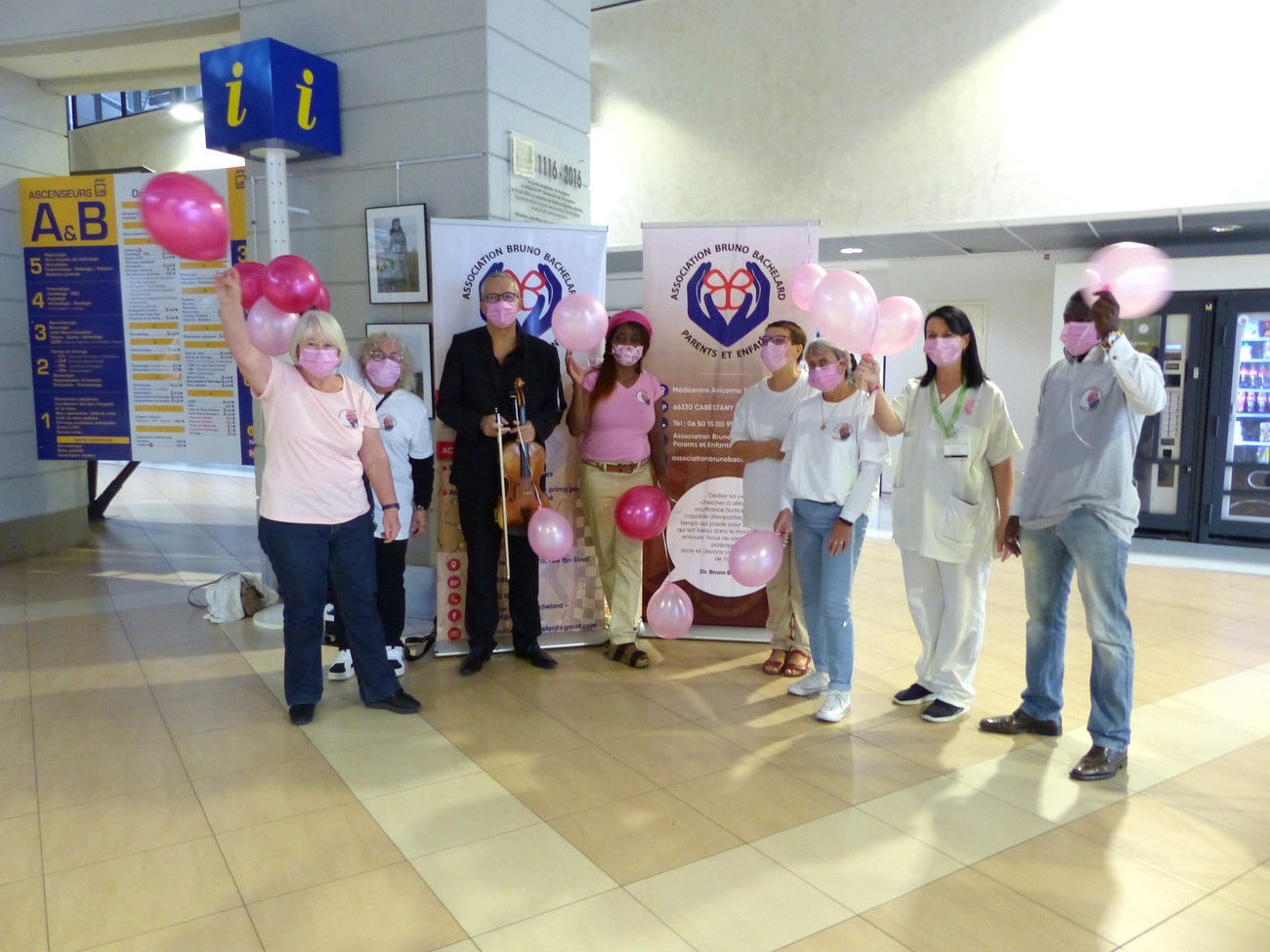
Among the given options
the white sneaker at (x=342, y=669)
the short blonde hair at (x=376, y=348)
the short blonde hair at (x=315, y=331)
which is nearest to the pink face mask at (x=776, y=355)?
the short blonde hair at (x=376, y=348)

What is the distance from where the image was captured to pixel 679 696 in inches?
150

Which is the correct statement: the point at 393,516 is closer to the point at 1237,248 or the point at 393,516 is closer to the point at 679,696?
the point at 679,696

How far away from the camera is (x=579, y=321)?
12.8 ft

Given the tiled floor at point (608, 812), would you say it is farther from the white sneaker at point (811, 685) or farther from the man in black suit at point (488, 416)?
the man in black suit at point (488, 416)

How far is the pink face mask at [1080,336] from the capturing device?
2.94m

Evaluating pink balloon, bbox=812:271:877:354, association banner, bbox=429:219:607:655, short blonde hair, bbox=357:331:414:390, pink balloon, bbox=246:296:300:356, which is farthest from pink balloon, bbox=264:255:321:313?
pink balloon, bbox=812:271:877:354

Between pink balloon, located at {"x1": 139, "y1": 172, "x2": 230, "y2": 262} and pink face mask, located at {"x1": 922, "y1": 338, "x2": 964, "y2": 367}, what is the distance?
8.39ft

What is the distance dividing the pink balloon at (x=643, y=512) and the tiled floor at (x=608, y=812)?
680mm

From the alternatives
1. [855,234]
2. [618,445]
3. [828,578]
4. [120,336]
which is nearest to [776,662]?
[828,578]

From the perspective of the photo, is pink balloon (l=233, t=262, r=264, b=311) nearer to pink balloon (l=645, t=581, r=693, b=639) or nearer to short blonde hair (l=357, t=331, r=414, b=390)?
short blonde hair (l=357, t=331, r=414, b=390)

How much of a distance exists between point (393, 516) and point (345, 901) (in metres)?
1.59

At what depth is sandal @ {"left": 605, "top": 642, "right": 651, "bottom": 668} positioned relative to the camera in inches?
164

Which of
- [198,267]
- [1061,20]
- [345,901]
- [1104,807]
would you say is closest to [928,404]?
[1104,807]

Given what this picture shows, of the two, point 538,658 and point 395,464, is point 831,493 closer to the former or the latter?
point 538,658
